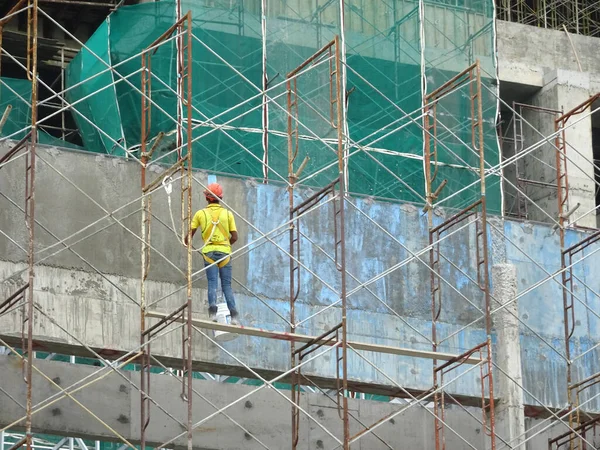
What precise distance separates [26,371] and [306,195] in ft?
17.4

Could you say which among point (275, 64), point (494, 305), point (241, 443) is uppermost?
point (275, 64)

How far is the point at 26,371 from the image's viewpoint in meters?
20.9

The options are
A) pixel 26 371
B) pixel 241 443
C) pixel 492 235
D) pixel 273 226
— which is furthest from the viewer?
pixel 492 235

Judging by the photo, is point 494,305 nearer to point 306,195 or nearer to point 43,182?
point 306,195

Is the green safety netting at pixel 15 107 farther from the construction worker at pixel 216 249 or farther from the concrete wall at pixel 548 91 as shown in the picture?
the concrete wall at pixel 548 91

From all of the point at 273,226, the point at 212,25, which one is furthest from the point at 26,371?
the point at 212,25

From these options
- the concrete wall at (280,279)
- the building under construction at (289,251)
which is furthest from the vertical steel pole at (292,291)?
the concrete wall at (280,279)

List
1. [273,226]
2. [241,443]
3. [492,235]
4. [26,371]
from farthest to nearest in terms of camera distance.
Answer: [492,235] < [273,226] < [241,443] < [26,371]

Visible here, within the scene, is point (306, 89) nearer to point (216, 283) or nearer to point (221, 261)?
point (221, 261)

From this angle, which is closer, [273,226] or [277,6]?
[273,226]

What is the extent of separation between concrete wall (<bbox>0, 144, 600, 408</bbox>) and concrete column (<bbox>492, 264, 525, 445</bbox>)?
42 centimetres

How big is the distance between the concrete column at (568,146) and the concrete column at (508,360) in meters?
5.11

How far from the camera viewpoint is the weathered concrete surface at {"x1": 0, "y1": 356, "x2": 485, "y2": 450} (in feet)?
69.1

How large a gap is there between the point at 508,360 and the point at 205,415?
15.7 feet
